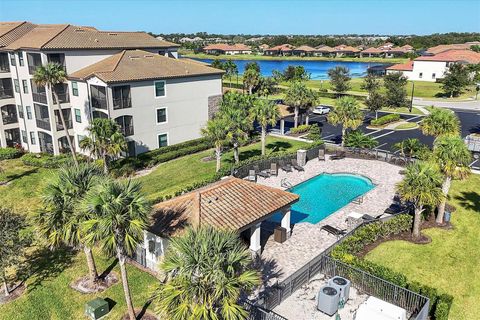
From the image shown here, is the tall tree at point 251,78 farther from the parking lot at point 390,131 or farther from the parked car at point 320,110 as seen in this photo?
the parked car at point 320,110

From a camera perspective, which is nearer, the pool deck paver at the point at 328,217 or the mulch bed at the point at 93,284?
the mulch bed at the point at 93,284

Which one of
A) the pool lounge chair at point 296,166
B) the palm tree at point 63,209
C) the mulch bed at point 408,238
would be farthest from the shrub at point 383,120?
the palm tree at point 63,209

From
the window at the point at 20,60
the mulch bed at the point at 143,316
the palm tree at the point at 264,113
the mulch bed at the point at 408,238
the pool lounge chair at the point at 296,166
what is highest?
the window at the point at 20,60

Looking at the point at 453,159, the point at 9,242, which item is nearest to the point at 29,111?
the point at 9,242

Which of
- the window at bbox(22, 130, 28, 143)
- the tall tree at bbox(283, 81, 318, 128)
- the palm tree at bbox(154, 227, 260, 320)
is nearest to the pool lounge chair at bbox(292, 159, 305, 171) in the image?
the tall tree at bbox(283, 81, 318, 128)

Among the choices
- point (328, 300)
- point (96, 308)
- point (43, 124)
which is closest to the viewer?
point (328, 300)

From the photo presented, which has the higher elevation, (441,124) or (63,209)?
(441,124)

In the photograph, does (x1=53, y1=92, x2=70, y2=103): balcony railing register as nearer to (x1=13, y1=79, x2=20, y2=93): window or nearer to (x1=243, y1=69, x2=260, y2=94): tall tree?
(x1=13, y1=79, x2=20, y2=93): window

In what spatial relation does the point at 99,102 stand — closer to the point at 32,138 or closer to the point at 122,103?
the point at 122,103
